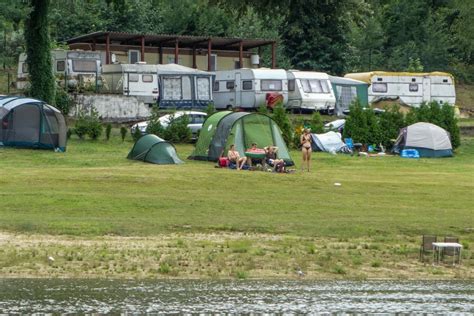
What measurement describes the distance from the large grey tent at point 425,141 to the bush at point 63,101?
1694 centimetres

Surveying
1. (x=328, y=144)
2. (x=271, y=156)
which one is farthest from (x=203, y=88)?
(x=271, y=156)

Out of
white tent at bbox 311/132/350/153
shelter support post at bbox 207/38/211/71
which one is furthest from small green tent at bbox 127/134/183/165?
shelter support post at bbox 207/38/211/71

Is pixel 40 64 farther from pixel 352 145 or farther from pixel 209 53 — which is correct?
pixel 209 53

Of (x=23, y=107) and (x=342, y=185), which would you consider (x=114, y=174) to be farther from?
(x=23, y=107)

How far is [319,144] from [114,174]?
16216mm

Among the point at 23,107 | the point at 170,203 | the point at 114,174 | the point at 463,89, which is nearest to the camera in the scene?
the point at 170,203

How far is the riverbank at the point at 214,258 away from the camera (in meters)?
21.7

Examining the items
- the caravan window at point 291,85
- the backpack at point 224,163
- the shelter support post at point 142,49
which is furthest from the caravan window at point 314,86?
the backpack at point 224,163

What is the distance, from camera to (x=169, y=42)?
219 ft

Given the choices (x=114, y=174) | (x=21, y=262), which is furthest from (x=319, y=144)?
(x=21, y=262)

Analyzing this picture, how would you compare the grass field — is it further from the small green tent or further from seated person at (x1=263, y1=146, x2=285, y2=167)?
seated person at (x1=263, y1=146, x2=285, y2=167)

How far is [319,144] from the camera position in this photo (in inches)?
1884

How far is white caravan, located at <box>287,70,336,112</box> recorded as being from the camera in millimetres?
60594

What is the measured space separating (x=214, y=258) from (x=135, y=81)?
36.1 meters
